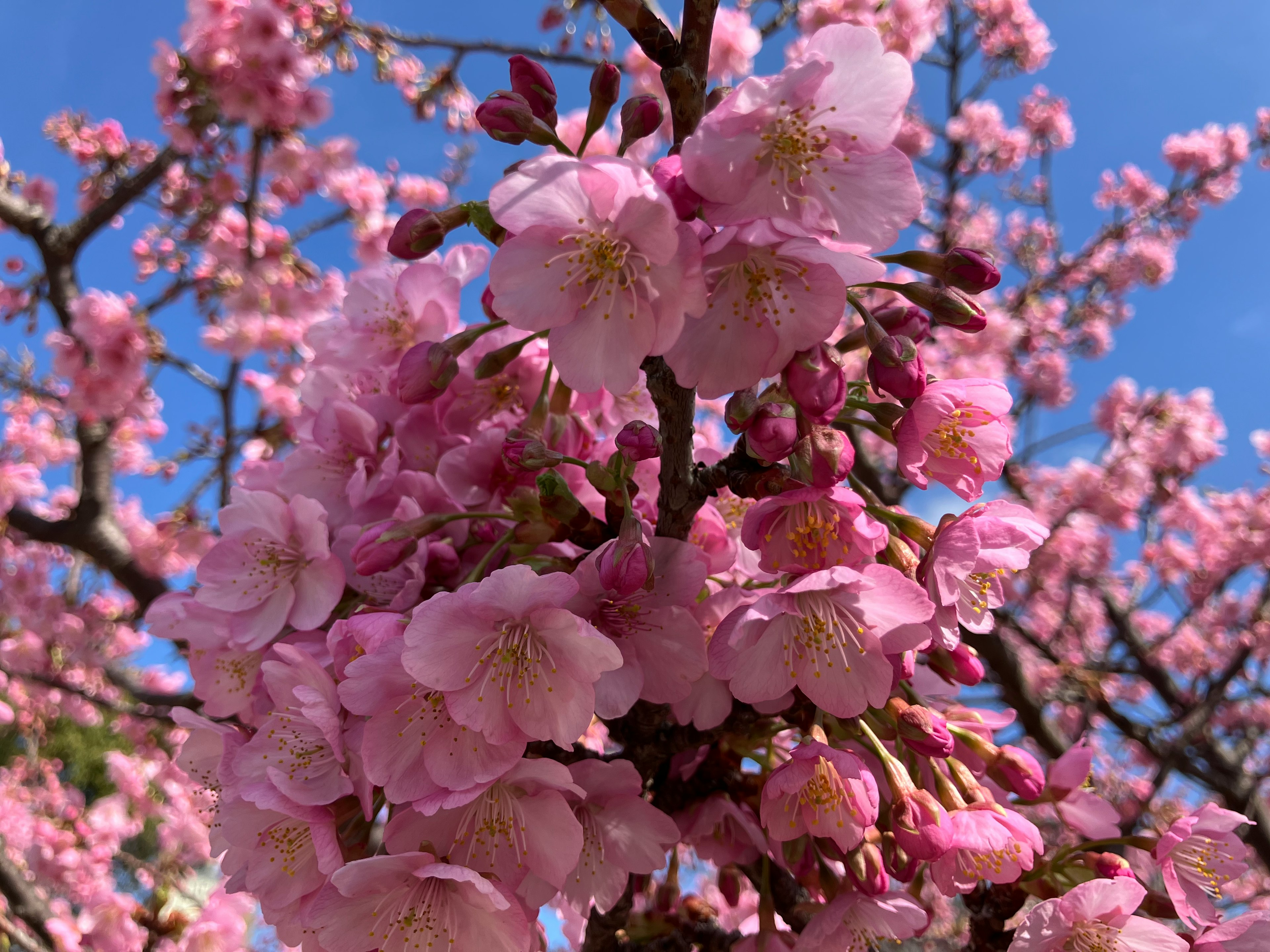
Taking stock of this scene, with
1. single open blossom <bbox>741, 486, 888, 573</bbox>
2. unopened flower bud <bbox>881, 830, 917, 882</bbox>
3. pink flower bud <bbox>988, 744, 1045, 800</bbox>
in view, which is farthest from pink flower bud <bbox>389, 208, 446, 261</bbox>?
pink flower bud <bbox>988, 744, 1045, 800</bbox>

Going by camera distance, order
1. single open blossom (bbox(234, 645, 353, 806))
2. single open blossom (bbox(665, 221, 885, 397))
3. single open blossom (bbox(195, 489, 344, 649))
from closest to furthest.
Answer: single open blossom (bbox(665, 221, 885, 397))
single open blossom (bbox(234, 645, 353, 806))
single open blossom (bbox(195, 489, 344, 649))

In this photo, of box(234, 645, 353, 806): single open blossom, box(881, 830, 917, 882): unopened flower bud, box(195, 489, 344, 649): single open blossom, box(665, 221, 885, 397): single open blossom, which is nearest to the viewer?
box(665, 221, 885, 397): single open blossom

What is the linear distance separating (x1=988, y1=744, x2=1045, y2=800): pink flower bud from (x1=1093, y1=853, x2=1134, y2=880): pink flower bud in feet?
0.37

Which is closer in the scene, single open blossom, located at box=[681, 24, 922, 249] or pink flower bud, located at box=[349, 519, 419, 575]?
single open blossom, located at box=[681, 24, 922, 249]

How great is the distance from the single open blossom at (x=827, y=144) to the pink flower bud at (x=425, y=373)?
0.51m

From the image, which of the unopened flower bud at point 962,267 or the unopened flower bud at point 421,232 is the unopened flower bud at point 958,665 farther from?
the unopened flower bud at point 421,232

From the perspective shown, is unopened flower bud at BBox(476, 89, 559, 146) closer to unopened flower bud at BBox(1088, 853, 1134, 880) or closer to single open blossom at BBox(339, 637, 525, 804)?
single open blossom at BBox(339, 637, 525, 804)

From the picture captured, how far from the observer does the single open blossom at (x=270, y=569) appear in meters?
1.15

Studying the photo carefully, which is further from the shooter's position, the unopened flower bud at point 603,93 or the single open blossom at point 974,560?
the unopened flower bud at point 603,93

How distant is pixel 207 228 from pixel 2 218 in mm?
1199

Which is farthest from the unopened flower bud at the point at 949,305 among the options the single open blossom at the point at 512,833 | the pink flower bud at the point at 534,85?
the single open blossom at the point at 512,833

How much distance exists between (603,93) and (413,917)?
3.79 feet

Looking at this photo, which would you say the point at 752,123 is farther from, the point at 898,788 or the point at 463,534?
the point at 898,788

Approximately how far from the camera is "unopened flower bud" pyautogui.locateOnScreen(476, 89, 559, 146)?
96cm
